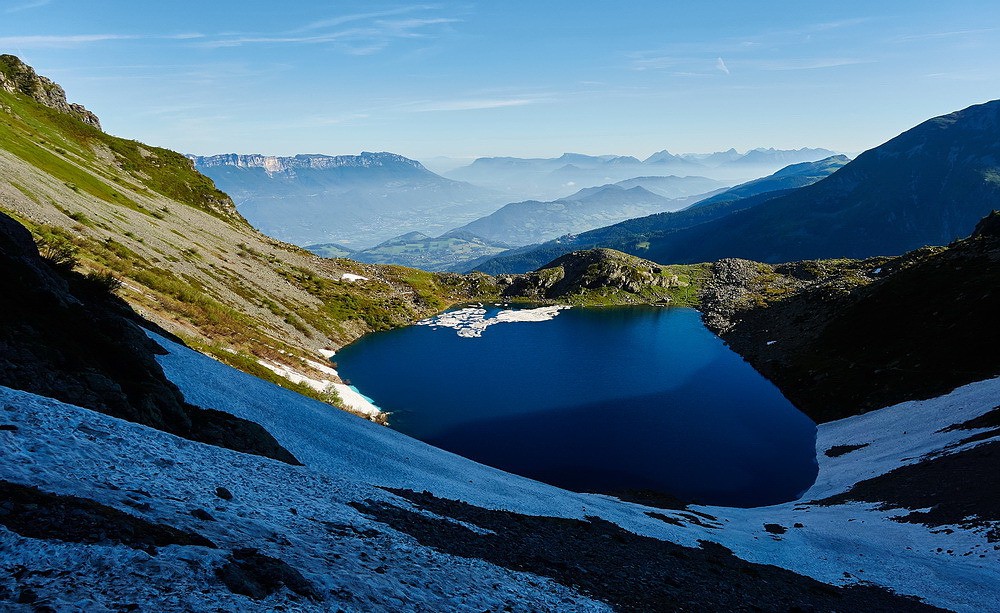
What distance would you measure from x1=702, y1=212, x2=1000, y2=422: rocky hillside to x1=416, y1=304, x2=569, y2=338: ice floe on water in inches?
2150

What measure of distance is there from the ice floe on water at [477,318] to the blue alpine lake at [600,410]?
280 inches

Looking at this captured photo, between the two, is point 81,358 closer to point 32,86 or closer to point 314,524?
point 314,524

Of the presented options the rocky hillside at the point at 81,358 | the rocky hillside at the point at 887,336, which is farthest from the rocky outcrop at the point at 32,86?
Answer: the rocky hillside at the point at 887,336

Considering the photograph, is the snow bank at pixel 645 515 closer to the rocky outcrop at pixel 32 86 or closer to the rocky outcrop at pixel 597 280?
the rocky outcrop at pixel 597 280

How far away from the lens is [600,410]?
7125 centimetres

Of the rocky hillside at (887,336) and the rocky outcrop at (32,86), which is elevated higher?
the rocky outcrop at (32,86)

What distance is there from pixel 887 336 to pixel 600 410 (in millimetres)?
47838

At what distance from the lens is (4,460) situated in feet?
34.9

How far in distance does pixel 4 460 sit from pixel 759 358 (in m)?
110

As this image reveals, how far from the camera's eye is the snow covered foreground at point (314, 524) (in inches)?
361

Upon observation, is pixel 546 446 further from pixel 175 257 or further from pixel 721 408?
pixel 175 257

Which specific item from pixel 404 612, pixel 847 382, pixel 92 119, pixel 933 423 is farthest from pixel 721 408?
pixel 92 119

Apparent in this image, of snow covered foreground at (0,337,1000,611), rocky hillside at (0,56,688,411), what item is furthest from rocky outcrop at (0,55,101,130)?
snow covered foreground at (0,337,1000,611)

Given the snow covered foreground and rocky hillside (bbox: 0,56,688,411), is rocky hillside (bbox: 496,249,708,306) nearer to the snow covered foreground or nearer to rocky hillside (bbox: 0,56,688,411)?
rocky hillside (bbox: 0,56,688,411)
